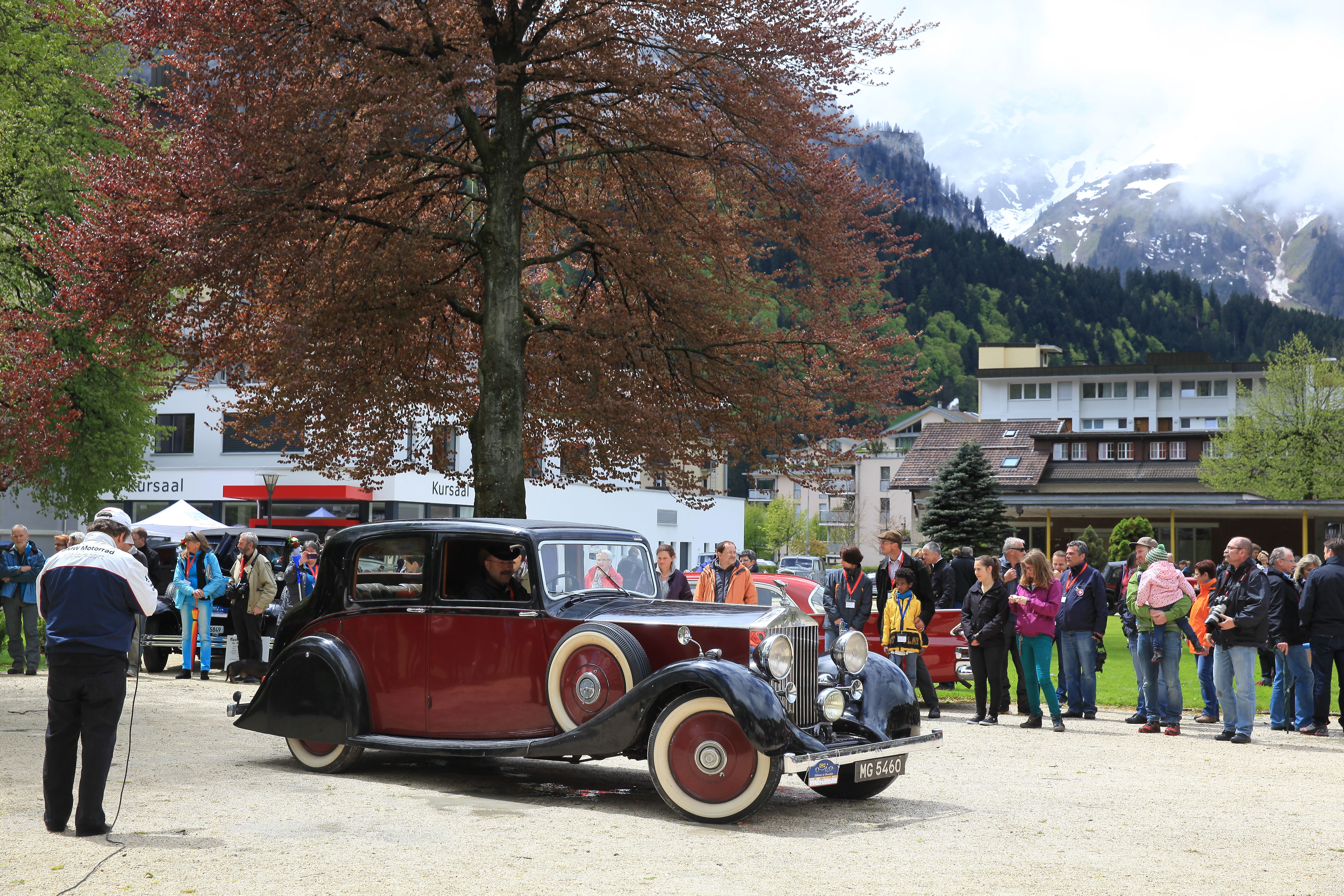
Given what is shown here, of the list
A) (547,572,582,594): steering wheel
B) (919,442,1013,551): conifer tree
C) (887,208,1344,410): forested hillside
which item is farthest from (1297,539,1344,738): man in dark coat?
(887,208,1344,410): forested hillside

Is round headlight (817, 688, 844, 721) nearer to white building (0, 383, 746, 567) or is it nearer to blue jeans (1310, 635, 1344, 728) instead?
blue jeans (1310, 635, 1344, 728)

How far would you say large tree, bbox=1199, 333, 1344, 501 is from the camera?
59438 millimetres

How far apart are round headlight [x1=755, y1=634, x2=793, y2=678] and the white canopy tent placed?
64.6 feet

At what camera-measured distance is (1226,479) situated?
201 ft

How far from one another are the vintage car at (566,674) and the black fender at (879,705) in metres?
0.01

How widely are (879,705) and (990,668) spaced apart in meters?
4.92

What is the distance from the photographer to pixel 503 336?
1442 cm

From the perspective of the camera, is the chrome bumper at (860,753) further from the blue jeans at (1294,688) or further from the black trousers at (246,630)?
the black trousers at (246,630)

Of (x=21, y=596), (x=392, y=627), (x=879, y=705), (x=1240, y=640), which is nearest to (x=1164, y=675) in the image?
(x=1240, y=640)

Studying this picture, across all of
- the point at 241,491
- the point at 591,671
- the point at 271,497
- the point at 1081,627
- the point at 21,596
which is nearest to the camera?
the point at 591,671

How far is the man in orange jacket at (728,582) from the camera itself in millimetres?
13602

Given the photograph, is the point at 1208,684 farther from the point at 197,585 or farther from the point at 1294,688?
the point at 197,585

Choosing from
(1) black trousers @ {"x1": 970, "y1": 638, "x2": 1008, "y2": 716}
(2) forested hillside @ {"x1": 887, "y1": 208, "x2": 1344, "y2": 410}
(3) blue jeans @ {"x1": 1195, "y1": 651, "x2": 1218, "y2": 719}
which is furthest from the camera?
(2) forested hillside @ {"x1": 887, "y1": 208, "x2": 1344, "y2": 410}

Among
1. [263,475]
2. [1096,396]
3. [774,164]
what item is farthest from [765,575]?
[1096,396]
